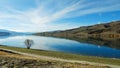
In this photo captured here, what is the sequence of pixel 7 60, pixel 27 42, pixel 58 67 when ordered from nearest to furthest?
pixel 58 67, pixel 7 60, pixel 27 42

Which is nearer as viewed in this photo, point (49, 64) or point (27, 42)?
point (49, 64)

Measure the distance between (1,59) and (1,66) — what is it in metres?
2.54

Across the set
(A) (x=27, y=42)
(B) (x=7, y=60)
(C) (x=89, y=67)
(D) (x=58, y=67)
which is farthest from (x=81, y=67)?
(A) (x=27, y=42)

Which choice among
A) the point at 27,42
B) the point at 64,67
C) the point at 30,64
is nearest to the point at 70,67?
the point at 64,67

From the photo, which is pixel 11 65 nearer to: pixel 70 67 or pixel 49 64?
pixel 49 64

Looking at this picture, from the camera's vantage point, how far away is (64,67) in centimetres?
2303

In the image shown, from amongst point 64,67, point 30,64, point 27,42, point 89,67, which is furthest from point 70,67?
point 27,42

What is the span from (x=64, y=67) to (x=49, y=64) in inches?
76.9

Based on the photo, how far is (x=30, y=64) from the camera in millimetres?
23953

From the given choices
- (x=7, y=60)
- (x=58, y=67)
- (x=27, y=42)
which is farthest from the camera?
(x=27, y=42)

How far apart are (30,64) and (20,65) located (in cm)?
120

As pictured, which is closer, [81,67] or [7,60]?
[81,67]

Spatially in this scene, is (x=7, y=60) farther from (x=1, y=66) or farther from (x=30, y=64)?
(x=30, y=64)

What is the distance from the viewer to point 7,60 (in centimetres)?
2564
